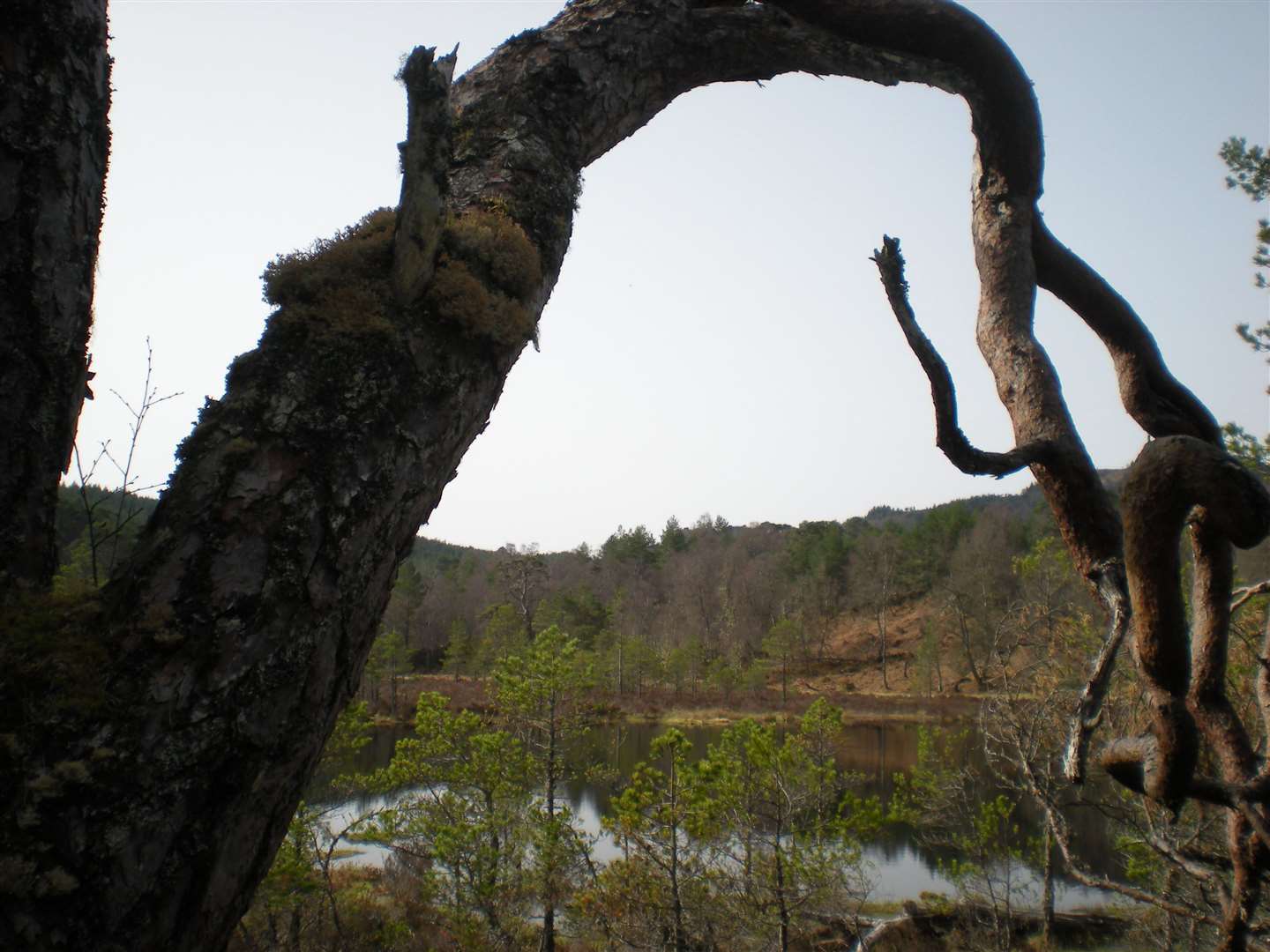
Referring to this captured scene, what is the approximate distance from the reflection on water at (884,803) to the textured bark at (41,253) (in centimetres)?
1383

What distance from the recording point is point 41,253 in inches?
54.8

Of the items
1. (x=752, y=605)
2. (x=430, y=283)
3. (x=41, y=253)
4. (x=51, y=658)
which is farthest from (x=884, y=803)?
(x=752, y=605)

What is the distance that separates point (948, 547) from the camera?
223 feet

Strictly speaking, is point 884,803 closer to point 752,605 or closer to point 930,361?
point 930,361

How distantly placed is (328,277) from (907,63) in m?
2.13

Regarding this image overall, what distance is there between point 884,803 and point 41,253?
27.6m

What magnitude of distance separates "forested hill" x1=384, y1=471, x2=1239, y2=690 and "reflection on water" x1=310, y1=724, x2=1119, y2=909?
865 centimetres

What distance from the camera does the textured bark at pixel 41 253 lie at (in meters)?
1.35

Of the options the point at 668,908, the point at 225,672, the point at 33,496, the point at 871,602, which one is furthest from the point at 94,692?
the point at 871,602

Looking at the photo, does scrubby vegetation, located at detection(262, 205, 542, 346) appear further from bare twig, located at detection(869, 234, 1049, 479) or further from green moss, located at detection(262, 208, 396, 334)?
bare twig, located at detection(869, 234, 1049, 479)

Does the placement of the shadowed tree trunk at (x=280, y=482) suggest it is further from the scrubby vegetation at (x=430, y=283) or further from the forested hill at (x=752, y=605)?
the forested hill at (x=752, y=605)

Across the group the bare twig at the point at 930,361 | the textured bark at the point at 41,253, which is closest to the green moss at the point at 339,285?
the textured bark at the point at 41,253

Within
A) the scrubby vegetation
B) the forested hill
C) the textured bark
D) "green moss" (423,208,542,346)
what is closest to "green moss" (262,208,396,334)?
the scrubby vegetation

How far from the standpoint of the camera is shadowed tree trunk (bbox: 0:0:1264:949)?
3.76 ft
